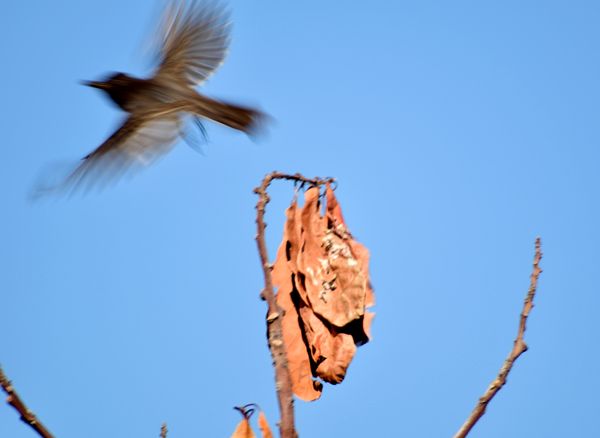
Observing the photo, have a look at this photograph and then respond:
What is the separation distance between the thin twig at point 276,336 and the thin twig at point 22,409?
1.59 ft

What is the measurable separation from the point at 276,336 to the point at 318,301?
1.47 ft

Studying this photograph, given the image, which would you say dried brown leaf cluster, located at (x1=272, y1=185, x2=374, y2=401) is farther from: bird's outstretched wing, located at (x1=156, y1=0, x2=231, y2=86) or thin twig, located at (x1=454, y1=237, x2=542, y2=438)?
bird's outstretched wing, located at (x1=156, y1=0, x2=231, y2=86)

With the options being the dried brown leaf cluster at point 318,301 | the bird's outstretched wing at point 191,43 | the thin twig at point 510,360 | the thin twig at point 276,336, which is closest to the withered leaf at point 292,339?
the dried brown leaf cluster at point 318,301

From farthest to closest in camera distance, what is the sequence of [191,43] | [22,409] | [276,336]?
[191,43]
[276,336]
[22,409]

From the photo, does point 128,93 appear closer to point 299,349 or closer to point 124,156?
point 124,156

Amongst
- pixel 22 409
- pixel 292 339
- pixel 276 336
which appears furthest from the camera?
pixel 292 339

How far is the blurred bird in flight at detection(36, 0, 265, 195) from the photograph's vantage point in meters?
3.98

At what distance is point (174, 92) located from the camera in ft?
14.5

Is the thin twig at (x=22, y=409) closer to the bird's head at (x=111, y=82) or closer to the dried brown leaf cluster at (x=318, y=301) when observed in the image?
the dried brown leaf cluster at (x=318, y=301)

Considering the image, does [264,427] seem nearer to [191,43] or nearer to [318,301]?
[318,301]

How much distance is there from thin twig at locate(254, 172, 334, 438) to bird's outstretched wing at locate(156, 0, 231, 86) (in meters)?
1.81

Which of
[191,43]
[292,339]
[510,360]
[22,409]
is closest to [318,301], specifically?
[292,339]

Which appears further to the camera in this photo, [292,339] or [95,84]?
[95,84]

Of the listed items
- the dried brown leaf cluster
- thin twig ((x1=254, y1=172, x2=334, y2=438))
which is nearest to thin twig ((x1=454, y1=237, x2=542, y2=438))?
thin twig ((x1=254, y1=172, x2=334, y2=438))
